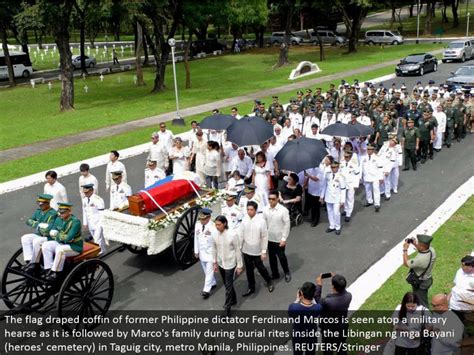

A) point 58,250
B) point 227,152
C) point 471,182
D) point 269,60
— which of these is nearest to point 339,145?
point 227,152

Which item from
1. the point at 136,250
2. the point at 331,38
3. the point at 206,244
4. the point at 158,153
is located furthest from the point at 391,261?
the point at 331,38

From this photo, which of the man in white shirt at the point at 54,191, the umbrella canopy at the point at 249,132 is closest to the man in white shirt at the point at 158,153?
the umbrella canopy at the point at 249,132

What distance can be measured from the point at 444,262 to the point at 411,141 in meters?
5.96

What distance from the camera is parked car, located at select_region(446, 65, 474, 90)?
23781mm

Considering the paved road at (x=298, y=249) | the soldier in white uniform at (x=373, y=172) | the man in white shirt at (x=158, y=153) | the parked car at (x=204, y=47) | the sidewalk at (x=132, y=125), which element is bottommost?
the paved road at (x=298, y=249)

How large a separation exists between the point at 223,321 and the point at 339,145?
22.0 feet

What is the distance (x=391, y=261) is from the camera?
9250 mm

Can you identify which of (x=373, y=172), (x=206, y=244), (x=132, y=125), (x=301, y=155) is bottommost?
(x=132, y=125)

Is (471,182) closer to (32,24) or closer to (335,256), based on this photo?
(335,256)

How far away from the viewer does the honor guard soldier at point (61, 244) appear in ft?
24.0

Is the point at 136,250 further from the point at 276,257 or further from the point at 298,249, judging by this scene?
the point at 298,249

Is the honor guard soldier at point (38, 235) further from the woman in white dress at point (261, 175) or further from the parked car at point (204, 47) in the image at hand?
the parked car at point (204, 47)

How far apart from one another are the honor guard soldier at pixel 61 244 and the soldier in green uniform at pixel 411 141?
10054 mm

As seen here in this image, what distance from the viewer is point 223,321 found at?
7.68m
